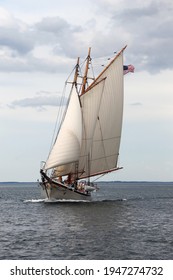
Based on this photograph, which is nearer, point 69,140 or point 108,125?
point 69,140

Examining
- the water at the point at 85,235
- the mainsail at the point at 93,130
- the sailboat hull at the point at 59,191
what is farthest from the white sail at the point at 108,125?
the water at the point at 85,235

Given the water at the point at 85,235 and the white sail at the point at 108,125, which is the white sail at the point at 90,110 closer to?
the white sail at the point at 108,125

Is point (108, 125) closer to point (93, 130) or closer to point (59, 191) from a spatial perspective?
point (93, 130)

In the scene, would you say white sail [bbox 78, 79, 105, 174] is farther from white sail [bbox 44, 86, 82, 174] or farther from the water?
the water

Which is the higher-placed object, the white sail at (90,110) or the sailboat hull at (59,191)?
the white sail at (90,110)

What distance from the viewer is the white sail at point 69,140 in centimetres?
8025

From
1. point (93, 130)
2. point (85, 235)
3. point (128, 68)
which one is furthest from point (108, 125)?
point (85, 235)

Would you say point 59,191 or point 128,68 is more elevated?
point 128,68

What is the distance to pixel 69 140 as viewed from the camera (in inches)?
3164

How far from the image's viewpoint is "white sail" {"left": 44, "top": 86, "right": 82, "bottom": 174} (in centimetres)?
8025

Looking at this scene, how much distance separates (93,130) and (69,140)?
7664mm
